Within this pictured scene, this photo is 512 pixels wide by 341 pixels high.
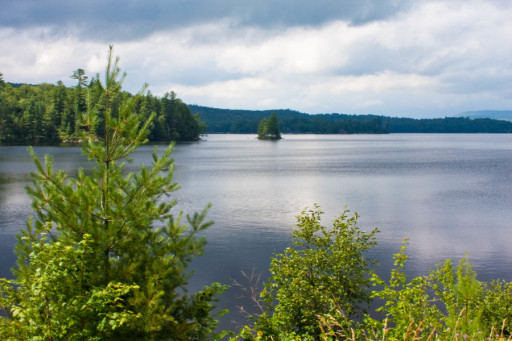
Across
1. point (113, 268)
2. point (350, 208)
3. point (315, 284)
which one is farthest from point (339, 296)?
point (350, 208)

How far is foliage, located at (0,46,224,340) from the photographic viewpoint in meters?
4.88

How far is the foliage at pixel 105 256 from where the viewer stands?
4.88 meters

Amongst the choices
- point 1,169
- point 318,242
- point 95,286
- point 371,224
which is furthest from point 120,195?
point 1,169

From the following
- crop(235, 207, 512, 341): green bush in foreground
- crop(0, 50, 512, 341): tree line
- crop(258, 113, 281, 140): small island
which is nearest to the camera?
crop(0, 50, 512, 341): tree line

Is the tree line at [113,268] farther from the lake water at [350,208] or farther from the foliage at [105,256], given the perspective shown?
the lake water at [350,208]

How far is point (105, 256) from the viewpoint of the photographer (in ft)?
18.8

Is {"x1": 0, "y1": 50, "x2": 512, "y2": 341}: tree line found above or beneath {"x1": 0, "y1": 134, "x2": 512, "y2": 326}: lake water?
above

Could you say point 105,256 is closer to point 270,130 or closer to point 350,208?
point 350,208

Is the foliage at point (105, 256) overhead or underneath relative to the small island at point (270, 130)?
underneath

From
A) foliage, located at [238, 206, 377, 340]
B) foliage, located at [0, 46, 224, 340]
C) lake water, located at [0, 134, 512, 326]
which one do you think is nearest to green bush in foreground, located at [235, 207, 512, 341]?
foliage, located at [238, 206, 377, 340]

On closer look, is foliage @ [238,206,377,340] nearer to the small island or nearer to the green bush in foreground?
the green bush in foreground

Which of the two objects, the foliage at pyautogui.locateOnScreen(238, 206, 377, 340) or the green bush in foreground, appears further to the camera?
the foliage at pyautogui.locateOnScreen(238, 206, 377, 340)

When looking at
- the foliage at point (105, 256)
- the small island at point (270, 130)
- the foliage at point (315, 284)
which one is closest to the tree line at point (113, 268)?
the foliage at point (105, 256)

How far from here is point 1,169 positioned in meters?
44.5
